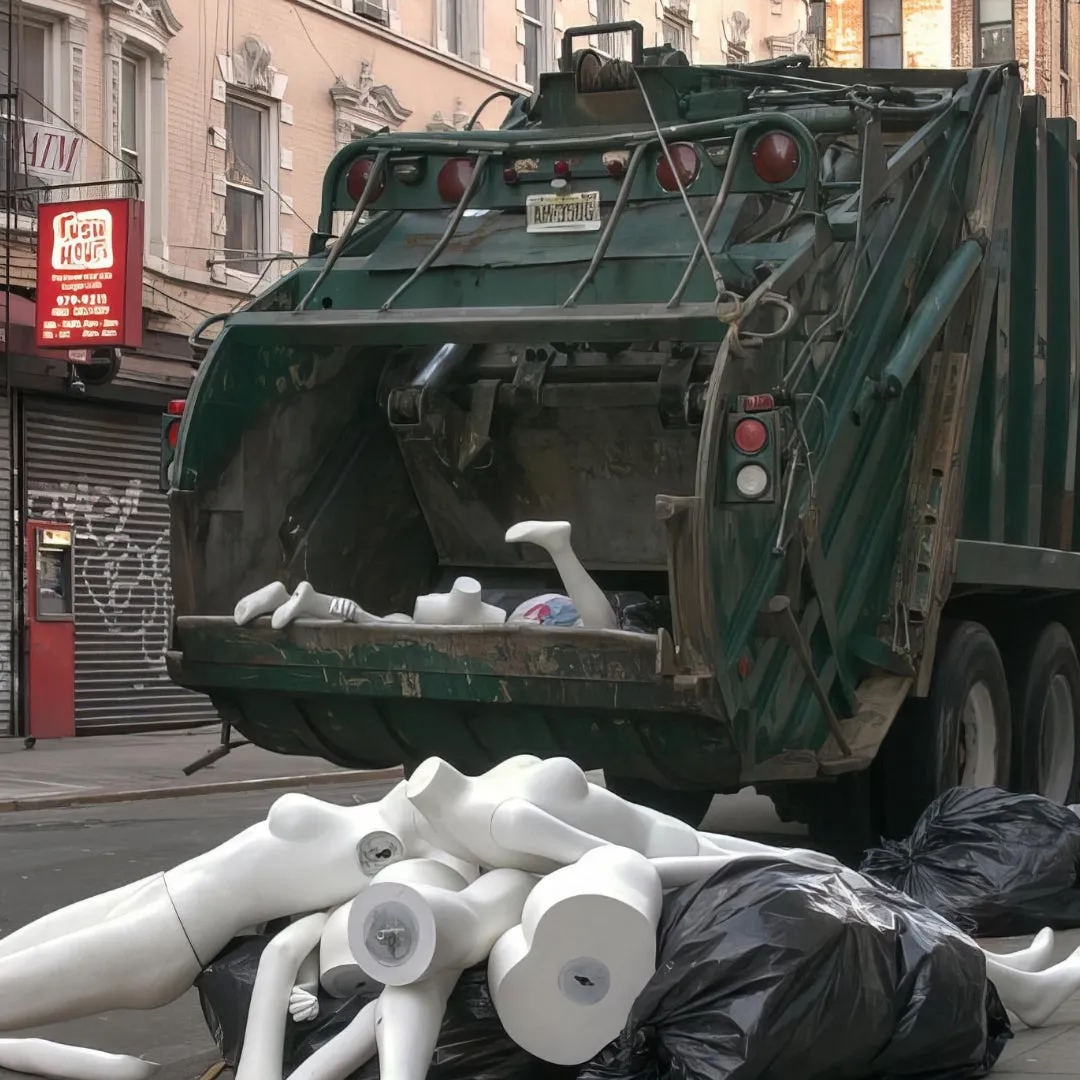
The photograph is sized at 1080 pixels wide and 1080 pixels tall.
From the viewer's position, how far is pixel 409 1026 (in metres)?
3.88

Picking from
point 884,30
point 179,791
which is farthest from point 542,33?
point 884,30

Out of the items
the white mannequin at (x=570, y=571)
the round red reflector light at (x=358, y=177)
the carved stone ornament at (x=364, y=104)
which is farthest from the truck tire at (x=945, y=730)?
the carved stone ornament at (x=364, y=104)

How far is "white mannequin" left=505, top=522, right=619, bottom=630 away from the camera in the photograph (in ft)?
20.9

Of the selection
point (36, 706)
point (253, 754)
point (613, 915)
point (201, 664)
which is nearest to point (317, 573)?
point (201, 664)

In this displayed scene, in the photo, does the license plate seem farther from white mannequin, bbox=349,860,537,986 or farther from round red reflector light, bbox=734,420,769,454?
white mannequin, bbox=349,860,537,986

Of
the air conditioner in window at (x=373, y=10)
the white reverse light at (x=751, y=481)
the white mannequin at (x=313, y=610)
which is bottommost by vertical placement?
the white mannequin at (x=313, y=610)

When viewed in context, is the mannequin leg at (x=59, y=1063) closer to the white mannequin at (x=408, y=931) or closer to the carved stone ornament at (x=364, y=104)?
the white mannequin at (x=408, y=931)

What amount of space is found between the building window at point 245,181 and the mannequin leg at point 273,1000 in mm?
14623

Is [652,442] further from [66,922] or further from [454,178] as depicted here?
[66,922]

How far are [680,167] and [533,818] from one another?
337 cm

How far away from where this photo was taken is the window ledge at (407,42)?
19.4 m

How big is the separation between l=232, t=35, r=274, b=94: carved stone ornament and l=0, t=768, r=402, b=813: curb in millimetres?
7450

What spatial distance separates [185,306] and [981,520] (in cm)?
1125

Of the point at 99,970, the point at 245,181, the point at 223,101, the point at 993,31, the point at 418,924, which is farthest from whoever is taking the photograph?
the point at 993,31
